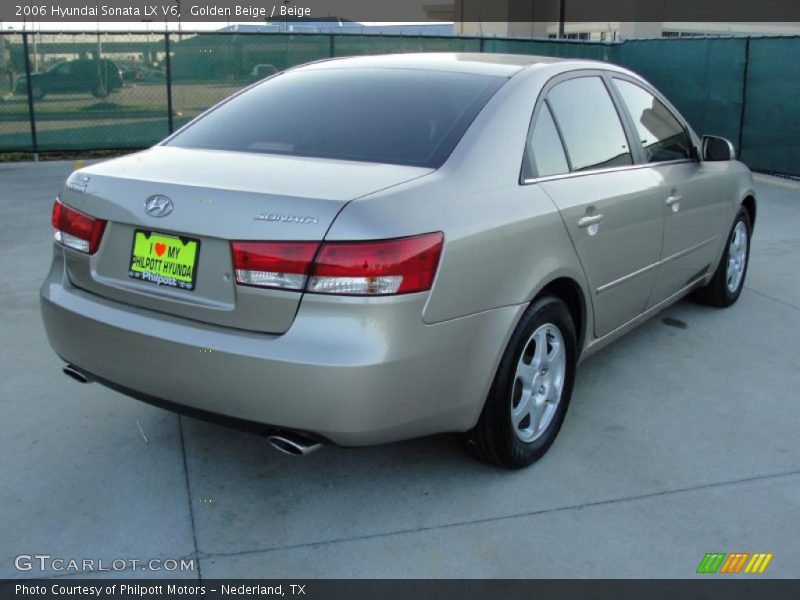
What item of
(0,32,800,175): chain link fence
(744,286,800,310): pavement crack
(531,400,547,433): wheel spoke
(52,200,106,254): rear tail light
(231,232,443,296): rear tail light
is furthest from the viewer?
(0,32,800,175): chain link fence

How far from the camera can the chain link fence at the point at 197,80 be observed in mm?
11930

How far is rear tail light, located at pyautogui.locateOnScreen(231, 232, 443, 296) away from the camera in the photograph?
8.87 ft

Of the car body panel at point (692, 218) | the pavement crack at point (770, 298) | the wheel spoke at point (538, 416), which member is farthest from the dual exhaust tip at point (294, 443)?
the pavement crack at point (770, 298)

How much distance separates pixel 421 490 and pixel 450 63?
1.94 metres

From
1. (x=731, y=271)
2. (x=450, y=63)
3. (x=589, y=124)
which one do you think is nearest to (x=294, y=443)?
(x=450, y=63)

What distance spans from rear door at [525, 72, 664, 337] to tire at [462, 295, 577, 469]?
332 mm

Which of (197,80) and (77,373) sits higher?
(197,80)

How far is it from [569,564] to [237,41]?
475 inches

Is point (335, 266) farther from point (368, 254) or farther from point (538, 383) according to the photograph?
point (538, 383)

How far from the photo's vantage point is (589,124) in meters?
4.06

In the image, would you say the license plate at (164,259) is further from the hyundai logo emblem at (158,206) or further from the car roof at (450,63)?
the car roof at (450,63)

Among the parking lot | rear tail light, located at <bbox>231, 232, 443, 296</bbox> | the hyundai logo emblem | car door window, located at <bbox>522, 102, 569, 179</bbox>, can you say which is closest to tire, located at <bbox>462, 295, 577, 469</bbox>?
the parking lot

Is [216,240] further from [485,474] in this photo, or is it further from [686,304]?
[686,304]
